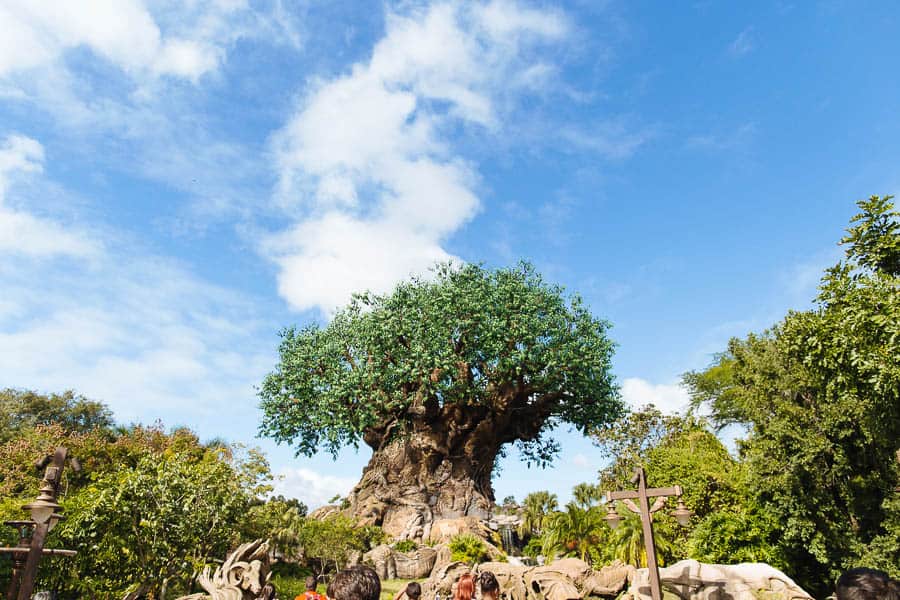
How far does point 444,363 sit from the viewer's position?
23.9 m

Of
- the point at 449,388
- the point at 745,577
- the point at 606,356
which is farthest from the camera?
the point at 606,356

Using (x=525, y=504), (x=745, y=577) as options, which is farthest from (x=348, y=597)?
(x=525, y=504)

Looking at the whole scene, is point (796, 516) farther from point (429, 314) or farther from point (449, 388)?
point (429, 314)

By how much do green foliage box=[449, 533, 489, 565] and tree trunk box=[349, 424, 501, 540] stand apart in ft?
14.3

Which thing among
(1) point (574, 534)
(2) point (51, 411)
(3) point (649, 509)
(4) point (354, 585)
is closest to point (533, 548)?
(1) point (574, 534)

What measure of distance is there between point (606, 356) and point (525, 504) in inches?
748

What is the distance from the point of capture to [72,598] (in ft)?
49.7

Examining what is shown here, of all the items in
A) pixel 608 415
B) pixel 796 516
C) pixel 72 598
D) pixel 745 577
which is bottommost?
pixel 72 598

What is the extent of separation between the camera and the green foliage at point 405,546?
23344mm

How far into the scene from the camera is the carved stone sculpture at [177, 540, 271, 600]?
1228cm

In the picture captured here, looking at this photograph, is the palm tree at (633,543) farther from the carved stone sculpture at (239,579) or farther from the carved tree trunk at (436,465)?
the carved stone sculpture at (239,579)

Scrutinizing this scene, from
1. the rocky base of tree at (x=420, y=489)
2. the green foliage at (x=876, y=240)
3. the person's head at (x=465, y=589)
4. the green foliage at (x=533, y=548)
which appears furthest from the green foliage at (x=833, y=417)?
the rocky base of tree at (x=420, y=489)

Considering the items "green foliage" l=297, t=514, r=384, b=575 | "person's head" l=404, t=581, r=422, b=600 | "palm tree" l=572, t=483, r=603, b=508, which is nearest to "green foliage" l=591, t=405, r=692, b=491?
"palm tree" l=572, t=483, r=603, b=508

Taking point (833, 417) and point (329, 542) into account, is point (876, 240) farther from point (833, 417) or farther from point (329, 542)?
point (329, 542)
